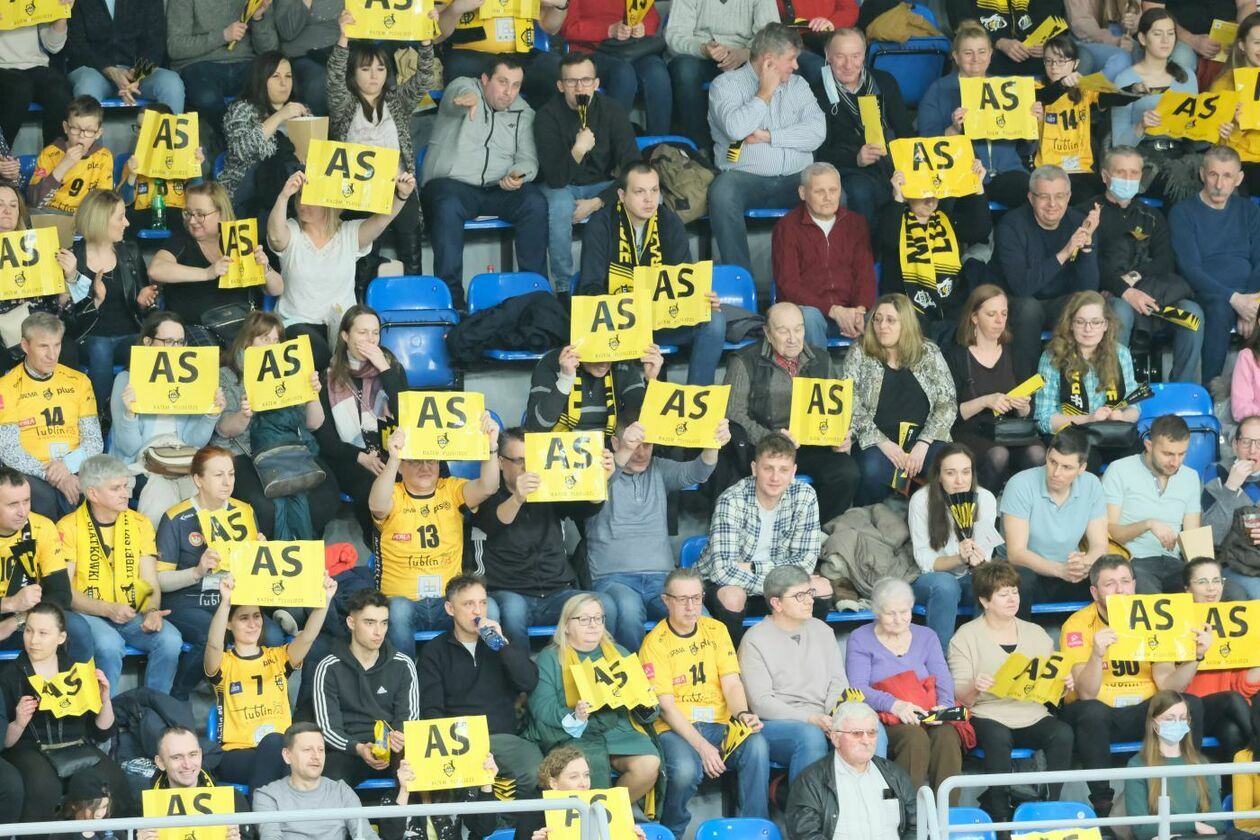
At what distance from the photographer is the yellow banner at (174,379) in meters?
7.82

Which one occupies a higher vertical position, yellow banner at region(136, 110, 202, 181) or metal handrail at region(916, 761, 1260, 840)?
yellow banner at region(136, 110, 202, 181)

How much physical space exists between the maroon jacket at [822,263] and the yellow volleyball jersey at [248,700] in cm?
292

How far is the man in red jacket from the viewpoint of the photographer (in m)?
9.09

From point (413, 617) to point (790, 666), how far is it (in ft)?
4.47

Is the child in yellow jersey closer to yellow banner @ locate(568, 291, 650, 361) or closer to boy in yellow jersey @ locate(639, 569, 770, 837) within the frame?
boy in yellow jersey @ locate(639, 569, 770, 837)

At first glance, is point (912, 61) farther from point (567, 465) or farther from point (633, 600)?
point (633, 600)

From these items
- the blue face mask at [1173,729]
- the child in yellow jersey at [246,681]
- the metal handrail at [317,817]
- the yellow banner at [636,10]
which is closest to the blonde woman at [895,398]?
the blue face mask at [1173,729]

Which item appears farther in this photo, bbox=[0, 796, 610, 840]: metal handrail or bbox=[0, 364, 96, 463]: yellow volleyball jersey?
bbox=[0, 364, 96, 463]: yellow volleyball jersey

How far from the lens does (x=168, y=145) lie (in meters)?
8.97

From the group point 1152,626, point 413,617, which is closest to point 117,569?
point 413,617

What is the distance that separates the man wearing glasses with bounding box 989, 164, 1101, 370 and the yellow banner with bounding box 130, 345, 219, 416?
11.3 ft

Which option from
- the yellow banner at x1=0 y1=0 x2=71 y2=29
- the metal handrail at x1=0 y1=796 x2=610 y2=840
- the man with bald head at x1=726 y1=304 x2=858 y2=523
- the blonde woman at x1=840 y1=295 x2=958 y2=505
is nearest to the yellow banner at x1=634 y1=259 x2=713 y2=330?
the man with bald head at x1=726 y1=304 x2=858 y2=523

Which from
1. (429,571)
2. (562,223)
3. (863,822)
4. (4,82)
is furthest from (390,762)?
(4,82)

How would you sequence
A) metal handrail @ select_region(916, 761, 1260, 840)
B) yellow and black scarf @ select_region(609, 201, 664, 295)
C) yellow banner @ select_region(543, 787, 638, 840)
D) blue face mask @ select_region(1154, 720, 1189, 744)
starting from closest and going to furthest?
metal handrail @ select_region(916, 761, 1260, 840) → yellow banner @ select_region(543, 787, 638, 840) → blue face mask @ select_region(1154, 720, 1189, 744) → yellow and black scarf @ select_region(609, 201, 664, 295)
